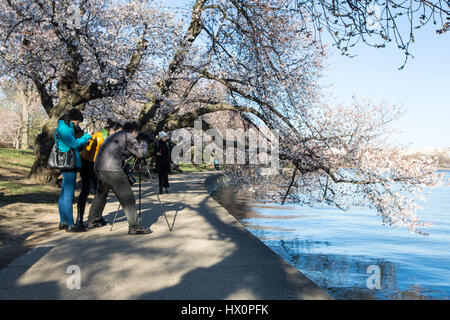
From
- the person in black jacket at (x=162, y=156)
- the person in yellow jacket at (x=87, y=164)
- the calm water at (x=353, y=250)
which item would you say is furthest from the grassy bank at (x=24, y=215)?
the calm water at (x=353, y=250)

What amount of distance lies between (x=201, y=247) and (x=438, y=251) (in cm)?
1286

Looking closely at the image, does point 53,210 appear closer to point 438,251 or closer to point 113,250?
point 113,250

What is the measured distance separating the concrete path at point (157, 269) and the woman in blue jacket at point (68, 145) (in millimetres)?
463

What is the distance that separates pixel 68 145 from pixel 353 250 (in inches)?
393

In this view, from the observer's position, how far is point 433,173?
41.9 feet

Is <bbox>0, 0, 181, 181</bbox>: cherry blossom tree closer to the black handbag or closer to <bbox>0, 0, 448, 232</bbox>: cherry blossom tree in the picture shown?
<bbox>0, 0, 448, 232</bbox>: cherry blossom tree

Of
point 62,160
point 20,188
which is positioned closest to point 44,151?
point 20,188

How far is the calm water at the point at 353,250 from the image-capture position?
30.2 feet

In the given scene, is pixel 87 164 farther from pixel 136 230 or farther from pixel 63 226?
pixel 136 230

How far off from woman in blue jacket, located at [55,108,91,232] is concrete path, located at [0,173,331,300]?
46 cm

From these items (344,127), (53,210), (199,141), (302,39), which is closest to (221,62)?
(302,39)

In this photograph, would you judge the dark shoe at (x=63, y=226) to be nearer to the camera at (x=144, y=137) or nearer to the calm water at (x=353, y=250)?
the camera at (x=144, y=137)

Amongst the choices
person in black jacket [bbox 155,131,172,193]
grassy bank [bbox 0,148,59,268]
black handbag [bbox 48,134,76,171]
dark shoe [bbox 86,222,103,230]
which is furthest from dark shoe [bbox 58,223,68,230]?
person in black jacket [bbox 155,131,172,193]

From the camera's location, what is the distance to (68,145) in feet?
27.3
